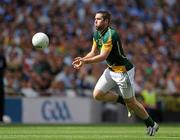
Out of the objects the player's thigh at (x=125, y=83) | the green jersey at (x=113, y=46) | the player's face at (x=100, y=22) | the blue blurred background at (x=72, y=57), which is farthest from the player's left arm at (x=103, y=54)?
the blue blurred background at (x=72, y=57)

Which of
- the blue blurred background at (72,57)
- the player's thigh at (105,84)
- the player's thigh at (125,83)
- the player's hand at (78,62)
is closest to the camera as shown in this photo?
the player's hand at (78,62)

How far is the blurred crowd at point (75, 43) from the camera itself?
25.3 meters

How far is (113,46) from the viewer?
15.4 meters

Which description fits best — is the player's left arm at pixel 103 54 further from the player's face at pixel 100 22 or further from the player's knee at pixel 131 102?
the player's knee at pixel 131 102

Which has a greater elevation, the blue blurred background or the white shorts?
the white shorts

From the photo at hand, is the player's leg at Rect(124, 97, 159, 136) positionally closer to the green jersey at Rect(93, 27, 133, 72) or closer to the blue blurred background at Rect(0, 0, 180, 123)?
the green jersey at Rect(93, 27, 133, 72)

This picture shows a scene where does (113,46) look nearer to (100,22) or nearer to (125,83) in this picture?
(100,22)

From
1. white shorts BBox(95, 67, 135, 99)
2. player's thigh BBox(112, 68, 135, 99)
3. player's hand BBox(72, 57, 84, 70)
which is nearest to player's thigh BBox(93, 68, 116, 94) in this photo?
white shorts BBox(95, 67, 135, 99)

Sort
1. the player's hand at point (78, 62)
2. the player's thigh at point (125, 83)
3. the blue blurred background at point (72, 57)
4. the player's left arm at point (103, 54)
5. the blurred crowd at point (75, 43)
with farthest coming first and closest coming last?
1. the blurred crowd at point (75, 43)
2. the blue blurred background at point (72, 57)
3. the player's thigh at point (125, 83)
4. the player's left arm at point (103, 54)
5. the player's hand at point (78, 62)

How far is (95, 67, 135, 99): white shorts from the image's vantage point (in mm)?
15547

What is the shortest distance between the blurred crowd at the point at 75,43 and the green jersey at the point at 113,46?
9.39 m

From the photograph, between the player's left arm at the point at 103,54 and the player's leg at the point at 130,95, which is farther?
the player's leg at the point at 130,95

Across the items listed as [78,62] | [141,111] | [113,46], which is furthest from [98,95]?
[78,62]

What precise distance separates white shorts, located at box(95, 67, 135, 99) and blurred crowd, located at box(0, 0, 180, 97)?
361 inches
